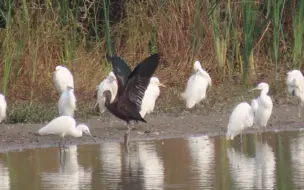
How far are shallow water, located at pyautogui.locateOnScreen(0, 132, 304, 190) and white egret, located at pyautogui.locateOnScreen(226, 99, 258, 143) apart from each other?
0.60 ft

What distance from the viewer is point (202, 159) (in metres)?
10.6

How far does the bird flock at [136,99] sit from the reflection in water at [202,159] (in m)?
0.43

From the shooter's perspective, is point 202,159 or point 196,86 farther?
point 196,86

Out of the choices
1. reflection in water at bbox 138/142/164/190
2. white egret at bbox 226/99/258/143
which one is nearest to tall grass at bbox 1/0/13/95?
reflection in water at bbox 138/142/164/190

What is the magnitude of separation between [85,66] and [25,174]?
616 cm

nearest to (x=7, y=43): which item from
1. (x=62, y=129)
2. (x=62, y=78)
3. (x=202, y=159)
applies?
(x=62, y=78)

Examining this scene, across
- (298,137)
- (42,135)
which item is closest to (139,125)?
(42,135)

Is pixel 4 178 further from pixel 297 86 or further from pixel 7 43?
pixel 297 86

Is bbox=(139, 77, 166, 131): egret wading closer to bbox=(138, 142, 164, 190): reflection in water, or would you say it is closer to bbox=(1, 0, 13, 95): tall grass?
bbox=(138, 142, 164, 190): reflection in water

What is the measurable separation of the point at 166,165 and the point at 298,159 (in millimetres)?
1505

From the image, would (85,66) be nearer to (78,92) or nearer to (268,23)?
(78,92)

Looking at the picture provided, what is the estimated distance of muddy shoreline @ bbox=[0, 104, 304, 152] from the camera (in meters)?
12.4

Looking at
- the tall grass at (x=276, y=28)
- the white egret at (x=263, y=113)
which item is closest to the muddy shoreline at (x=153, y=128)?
the white egret at (x=263, y=113)

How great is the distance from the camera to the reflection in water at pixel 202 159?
9.30 metres
